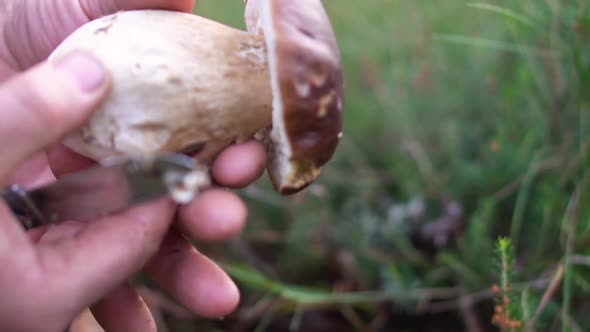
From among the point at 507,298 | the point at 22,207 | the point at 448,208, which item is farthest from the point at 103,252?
the point at 448,208

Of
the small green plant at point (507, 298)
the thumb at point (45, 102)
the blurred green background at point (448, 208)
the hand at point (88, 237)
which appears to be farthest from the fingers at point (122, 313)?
the small green plant at point (507, 298)

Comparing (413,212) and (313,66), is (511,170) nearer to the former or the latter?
(413,212)

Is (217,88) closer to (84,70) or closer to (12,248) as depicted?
(84,70)

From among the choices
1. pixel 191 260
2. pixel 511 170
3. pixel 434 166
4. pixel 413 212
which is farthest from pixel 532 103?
pixel 191 260

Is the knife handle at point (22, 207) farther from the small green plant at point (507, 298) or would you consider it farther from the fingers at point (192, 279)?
the small green plant at point (507, 298)

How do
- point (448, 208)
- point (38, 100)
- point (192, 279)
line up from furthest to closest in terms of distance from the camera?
point (448, 208)
point (192, 279)
point (38, 100)

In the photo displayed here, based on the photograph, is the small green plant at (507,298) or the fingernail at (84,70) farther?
the small green plant at (507,298)

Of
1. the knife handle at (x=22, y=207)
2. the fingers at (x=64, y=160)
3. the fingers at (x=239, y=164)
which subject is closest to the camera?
the knife handle at (x=22, y=207)
